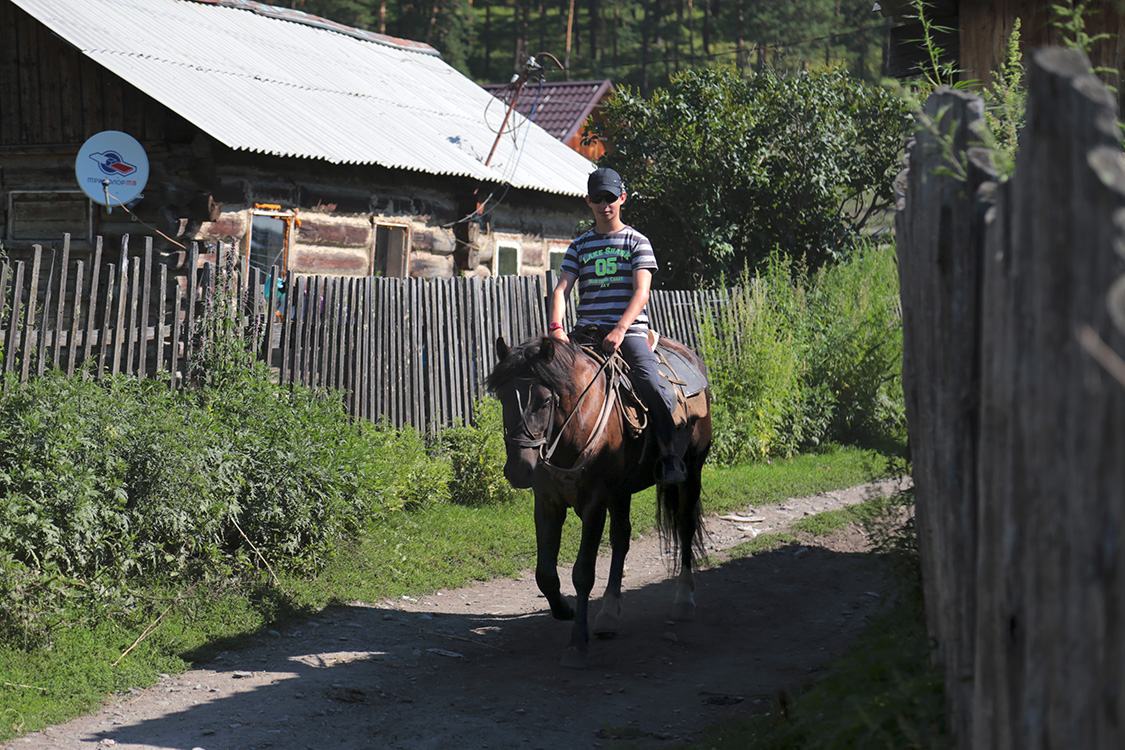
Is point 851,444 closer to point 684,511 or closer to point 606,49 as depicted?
point 684,511

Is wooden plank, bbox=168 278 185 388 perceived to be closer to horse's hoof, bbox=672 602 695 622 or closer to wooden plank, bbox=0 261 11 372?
wooden plank, bbox=0 261 11 372

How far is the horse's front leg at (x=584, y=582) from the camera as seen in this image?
5395 millimetres

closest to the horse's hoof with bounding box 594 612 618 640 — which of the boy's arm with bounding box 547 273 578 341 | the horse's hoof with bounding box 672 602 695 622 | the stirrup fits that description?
the horse's hoof with bounding box 672 602 695 622

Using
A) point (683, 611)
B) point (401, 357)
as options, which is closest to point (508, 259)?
point (401, 357)

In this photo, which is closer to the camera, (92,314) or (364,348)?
(92,314)

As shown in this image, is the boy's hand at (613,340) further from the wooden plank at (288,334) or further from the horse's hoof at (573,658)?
the wooden plank at (288,334)

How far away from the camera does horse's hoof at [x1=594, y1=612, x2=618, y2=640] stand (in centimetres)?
587

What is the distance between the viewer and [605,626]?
588 centimetres

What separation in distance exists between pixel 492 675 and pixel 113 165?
824 cm

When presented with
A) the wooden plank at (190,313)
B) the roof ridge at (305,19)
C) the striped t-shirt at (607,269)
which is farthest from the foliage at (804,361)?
the roof ridge at (305,19)

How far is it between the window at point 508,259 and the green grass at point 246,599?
23.1ft

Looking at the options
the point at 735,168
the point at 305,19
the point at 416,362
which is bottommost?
the point at 416,362

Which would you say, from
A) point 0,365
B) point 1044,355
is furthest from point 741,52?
point 1044,355

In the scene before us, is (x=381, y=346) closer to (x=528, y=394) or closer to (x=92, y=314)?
(x=92, y=314)
